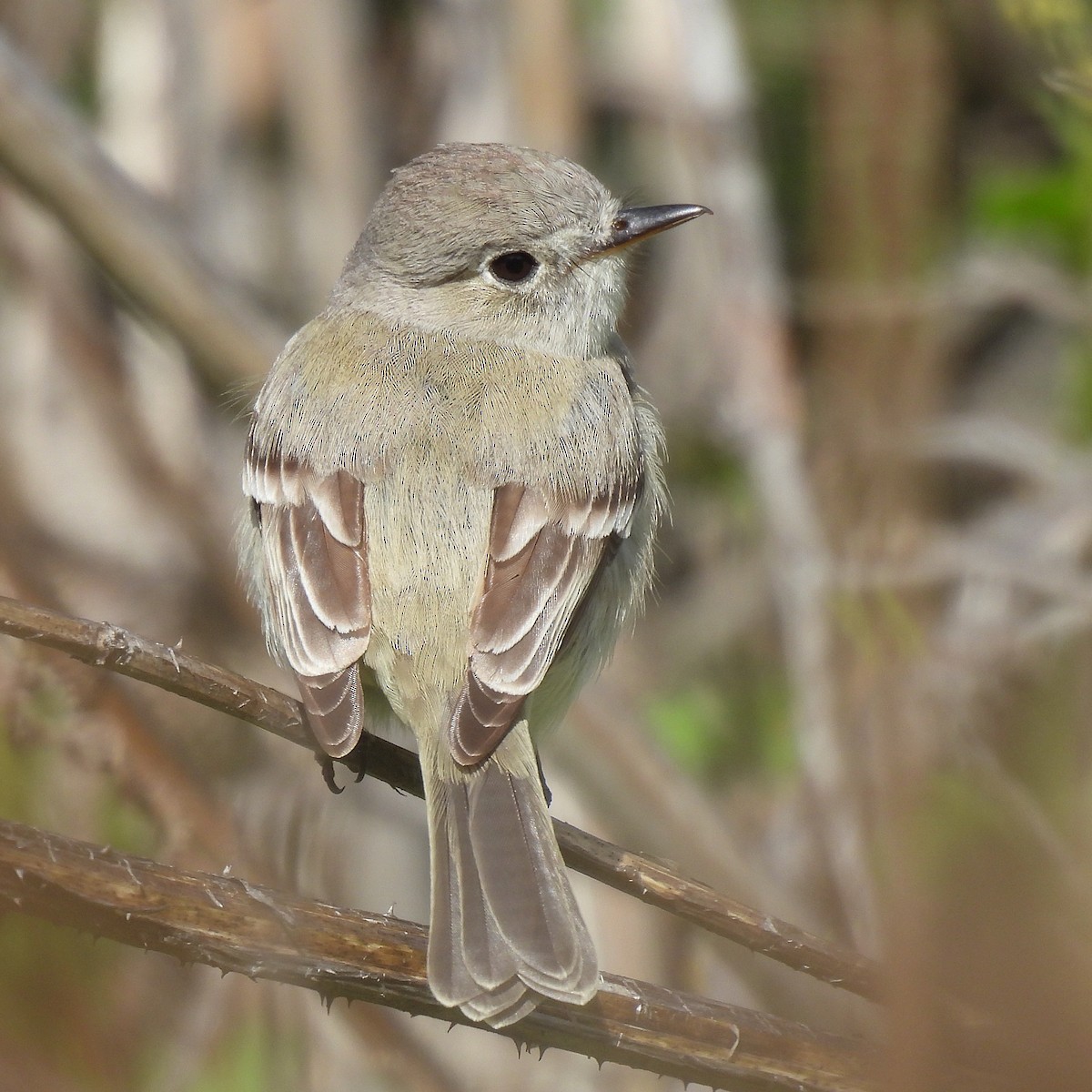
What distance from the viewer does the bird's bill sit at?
4.12m

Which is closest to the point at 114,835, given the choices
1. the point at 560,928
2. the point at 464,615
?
the point at 464,615

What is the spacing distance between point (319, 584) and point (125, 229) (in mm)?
1743

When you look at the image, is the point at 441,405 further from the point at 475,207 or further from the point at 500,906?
the point at 500,906

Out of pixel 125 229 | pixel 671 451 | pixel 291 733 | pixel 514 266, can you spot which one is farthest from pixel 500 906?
pixel 671 451

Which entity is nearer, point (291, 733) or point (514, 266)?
point (291, 733)

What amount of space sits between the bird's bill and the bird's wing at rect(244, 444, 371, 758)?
110 cm

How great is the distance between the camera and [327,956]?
89.0 inches

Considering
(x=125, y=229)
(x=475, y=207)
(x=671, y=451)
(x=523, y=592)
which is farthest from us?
(x=671, y=451)

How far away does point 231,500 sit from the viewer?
624cm

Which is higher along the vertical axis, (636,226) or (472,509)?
(636,226)

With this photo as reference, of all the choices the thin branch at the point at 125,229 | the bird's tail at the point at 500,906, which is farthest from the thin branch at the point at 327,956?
the thin branch at the point at 125,229

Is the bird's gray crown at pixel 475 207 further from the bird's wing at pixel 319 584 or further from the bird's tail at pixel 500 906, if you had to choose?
the bird's tail at pixel 500 906

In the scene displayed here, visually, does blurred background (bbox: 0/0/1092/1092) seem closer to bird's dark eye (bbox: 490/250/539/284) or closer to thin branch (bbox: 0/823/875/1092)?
thin branch (bbox: 0/823/875/1092)

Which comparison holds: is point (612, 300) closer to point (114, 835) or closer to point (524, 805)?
point (524, 805)
